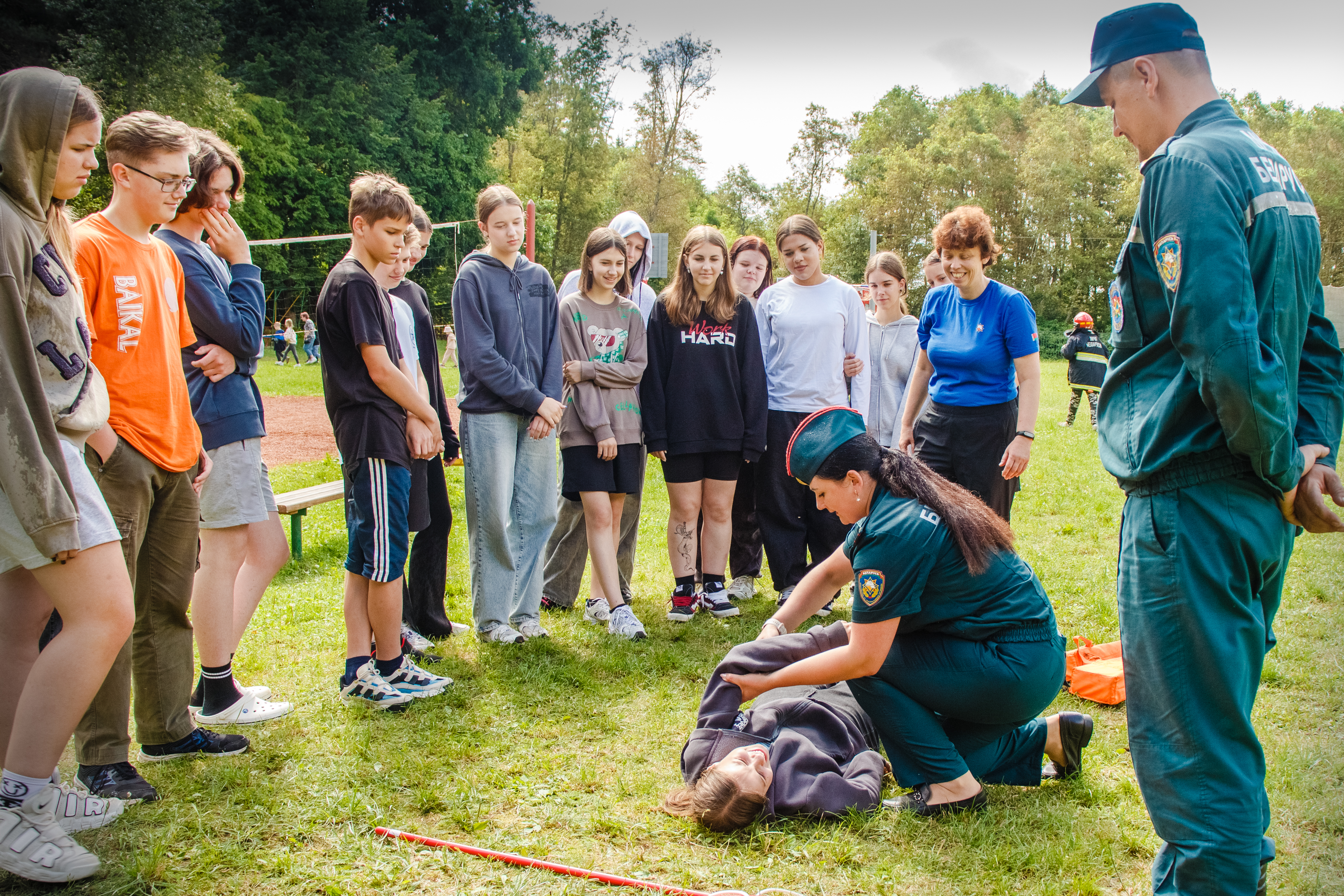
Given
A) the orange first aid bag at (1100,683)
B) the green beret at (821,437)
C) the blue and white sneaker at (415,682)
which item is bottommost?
the blue and white sneaker at (415,682)

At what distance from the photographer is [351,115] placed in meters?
35.1

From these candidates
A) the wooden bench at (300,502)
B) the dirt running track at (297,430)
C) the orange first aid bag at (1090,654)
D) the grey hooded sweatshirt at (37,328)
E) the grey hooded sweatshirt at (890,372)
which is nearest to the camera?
the grey hooded sweatshirt at (37,328)

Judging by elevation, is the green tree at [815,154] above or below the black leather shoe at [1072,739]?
above

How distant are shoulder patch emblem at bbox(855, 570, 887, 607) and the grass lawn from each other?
2.33 feet

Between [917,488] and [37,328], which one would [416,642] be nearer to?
[37,328]

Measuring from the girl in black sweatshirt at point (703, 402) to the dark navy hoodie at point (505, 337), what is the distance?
0.72 m

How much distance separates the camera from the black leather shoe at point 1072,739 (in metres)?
3.08

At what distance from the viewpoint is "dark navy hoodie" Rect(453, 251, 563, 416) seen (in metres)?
4.52

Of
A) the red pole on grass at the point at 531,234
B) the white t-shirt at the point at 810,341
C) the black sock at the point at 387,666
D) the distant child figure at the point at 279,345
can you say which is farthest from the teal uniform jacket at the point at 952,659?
the distant child figure at the point at 279,345

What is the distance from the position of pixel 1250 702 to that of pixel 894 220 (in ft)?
163

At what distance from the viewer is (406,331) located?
13.9ft

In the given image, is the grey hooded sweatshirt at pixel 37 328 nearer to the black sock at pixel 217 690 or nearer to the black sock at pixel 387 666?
the black sock at pixel 217 690

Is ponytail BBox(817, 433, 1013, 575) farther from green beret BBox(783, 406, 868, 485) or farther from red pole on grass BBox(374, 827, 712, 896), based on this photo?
red pole on grass BBox(374, 827, 712, 896)

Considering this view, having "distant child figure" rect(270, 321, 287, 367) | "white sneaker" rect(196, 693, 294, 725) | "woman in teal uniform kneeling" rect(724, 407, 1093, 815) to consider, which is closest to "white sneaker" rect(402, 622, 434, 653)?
"white sneaker" rect(196, 693, 294, 725)
